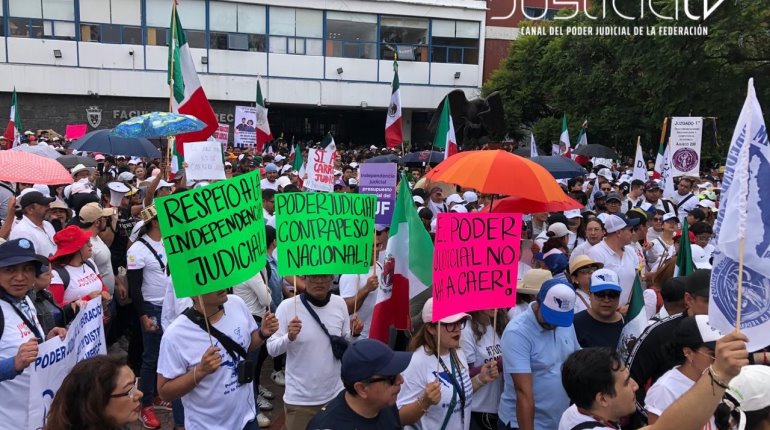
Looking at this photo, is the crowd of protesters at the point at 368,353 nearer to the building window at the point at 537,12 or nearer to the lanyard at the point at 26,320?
the lanyard at the point at 26,320

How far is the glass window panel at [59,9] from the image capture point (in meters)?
31.0

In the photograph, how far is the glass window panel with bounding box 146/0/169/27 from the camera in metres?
32.0

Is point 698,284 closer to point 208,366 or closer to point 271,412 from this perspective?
point 208,366

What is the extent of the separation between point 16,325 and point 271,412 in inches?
120

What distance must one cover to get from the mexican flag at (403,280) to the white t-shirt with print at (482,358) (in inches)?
16.8

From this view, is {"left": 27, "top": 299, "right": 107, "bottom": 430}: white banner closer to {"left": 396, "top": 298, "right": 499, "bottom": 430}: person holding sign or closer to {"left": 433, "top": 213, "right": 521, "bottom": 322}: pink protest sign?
{"left": 396, "top": 298, "right": 499, "bottom": 430}: person holding sign

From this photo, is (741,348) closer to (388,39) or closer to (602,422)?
(602,422)

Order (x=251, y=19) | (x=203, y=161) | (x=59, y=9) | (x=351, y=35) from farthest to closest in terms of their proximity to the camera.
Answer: (x=351, y=35)
(x=251, y=19)
(x=59, y=9)
(x=203, y=161)

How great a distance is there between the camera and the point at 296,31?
34.6 m

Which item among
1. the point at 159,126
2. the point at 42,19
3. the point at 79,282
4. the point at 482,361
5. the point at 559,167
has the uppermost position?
the point at 42,19

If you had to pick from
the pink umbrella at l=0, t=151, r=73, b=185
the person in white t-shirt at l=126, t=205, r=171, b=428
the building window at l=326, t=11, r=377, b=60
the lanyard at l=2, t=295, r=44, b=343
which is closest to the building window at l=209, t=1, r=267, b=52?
the building window at l=326, t=11, r=377, b=60

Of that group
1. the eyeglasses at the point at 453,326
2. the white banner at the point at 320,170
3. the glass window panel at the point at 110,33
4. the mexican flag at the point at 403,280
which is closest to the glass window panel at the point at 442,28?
the glass window panel at the point at 110,33

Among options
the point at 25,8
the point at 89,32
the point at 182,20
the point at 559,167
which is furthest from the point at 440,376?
the point at 25,8

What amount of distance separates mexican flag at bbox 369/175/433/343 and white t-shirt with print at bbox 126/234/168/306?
213 centimetres
